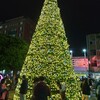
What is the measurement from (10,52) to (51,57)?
2798cm

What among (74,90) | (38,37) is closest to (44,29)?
(38,37)

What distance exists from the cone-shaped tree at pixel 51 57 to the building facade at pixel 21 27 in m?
85.0

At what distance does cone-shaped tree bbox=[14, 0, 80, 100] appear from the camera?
40.3 feet

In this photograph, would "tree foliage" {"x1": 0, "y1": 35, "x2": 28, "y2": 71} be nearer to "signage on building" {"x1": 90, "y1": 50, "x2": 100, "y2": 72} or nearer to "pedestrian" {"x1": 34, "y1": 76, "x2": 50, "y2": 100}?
"signage on building" {"x1": 90, "y1": 50, "x2": 100, "y2": 72}

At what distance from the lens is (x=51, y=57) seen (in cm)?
1247

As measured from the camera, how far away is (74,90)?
1231 cm

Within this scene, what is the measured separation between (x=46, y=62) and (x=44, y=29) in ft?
5.45

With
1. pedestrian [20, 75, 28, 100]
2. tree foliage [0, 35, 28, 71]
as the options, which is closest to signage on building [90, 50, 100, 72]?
tree foliage [0, 35, 28, 71]

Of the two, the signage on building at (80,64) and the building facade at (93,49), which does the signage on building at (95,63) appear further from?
the signage on building at (80,64)

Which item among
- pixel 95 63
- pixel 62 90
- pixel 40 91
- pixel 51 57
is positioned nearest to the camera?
pixel 40 91

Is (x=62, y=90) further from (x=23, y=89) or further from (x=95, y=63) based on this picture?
(x=95, y=63)

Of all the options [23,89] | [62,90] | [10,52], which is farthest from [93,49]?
[23,89]

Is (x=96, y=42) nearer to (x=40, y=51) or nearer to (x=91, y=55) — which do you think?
(x=91, y=55)

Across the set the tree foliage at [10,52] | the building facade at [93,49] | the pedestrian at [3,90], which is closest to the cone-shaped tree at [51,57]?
the pedestrian at [3,90]
